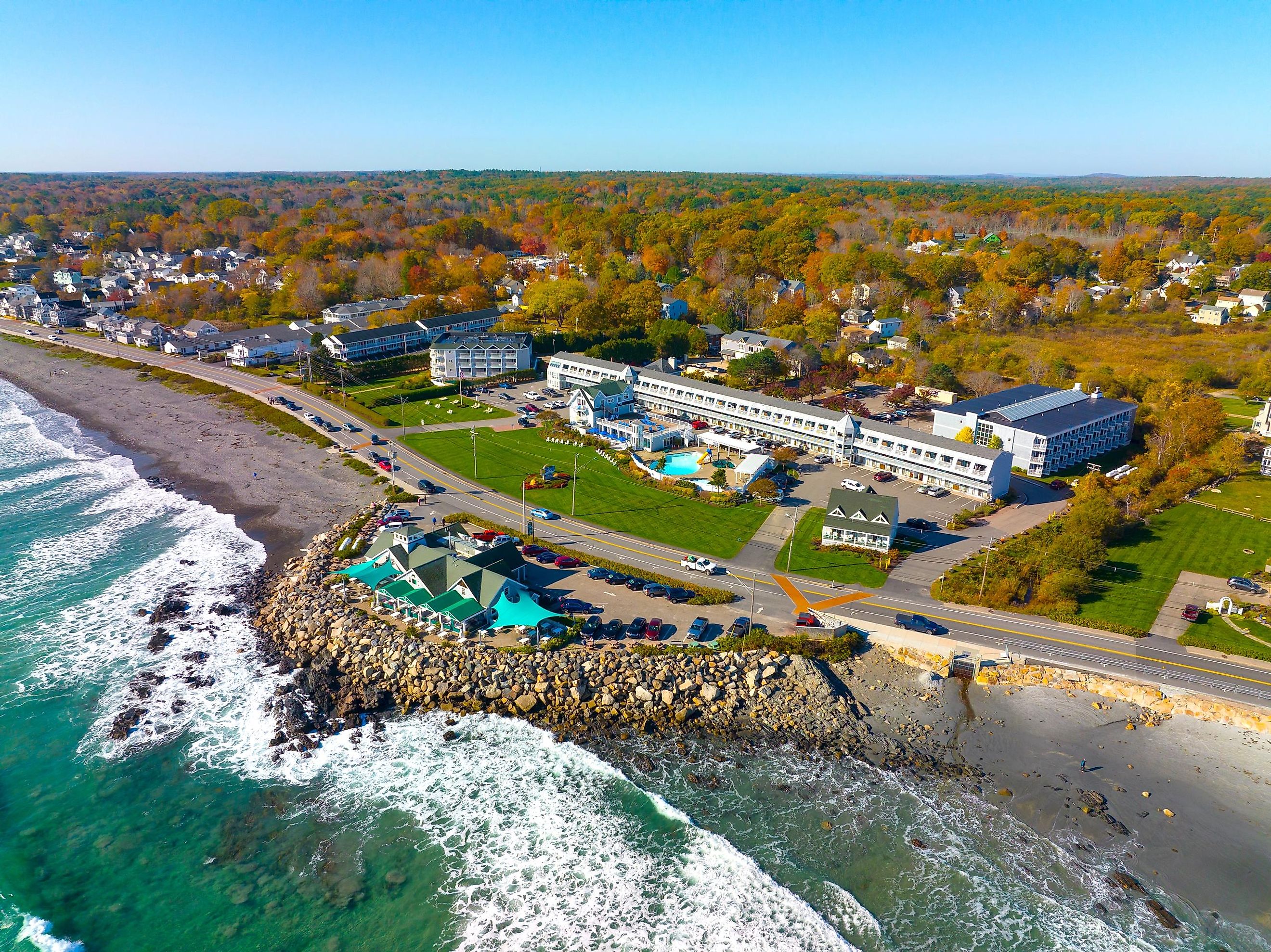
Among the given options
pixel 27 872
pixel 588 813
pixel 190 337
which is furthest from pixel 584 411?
pixel 190 337

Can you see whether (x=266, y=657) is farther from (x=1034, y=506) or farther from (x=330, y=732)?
(x=1034, y=506)

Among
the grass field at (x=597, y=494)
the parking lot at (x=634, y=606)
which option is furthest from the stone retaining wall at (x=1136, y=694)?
the grass field at (x=597, y=494)

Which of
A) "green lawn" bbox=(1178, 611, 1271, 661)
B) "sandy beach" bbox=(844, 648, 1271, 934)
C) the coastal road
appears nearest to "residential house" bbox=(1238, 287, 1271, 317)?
"green lawn" bbox=(1178, 611, 1271, 661)

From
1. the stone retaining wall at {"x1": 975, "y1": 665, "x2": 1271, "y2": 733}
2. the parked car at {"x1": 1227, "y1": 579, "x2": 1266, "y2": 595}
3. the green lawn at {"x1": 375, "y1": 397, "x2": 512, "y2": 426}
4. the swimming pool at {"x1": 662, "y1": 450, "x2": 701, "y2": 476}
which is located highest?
the green lawn at {"x1": 375, "y1": 397, "x2": 512, "y2": 426}

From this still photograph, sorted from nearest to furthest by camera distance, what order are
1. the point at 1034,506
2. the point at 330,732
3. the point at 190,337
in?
the point at 330,732 → the point at 1034,506 → the point at 190,337

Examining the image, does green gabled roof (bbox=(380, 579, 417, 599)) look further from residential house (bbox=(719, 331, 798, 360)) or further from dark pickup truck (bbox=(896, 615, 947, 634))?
residential house (bbox=(719, 331, 798, 360))

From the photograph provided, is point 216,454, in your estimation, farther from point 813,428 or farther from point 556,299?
point 556,299

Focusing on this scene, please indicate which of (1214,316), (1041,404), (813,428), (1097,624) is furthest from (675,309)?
(1097,624)
